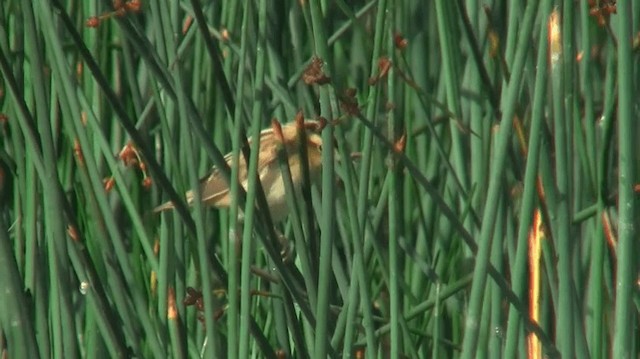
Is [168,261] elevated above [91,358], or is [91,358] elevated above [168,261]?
[168,261]

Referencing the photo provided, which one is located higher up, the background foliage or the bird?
the bird

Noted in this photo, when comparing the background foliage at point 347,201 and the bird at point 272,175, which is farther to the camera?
the bird at point 272,175

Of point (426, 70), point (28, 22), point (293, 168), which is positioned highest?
point (426, 70)

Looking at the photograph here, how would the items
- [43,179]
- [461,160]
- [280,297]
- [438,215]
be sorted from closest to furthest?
[43,179] → [280,297] → [461,160] → [438,215]

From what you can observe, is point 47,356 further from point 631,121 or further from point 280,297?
point 631,121

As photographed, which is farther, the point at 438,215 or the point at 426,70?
the point at 426,70

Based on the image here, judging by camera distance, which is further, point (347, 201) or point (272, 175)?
point (272, 175)

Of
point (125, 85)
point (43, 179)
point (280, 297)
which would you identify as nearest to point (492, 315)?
point (280, 297)

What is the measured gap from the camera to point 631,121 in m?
1.20

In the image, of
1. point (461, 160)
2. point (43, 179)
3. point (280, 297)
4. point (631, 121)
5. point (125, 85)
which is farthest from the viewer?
point (125, 85)

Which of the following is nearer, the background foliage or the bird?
the background foliage

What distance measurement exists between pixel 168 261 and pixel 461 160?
1.70 feet

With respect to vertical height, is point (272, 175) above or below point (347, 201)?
above

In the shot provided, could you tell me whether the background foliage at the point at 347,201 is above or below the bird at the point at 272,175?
below
